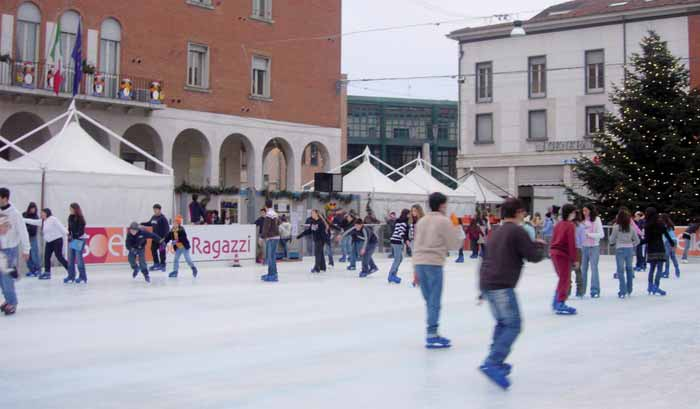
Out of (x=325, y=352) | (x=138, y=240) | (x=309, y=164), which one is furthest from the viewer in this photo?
(x=309, y=164)

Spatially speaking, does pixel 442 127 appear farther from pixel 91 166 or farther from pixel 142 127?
pixel 91 166

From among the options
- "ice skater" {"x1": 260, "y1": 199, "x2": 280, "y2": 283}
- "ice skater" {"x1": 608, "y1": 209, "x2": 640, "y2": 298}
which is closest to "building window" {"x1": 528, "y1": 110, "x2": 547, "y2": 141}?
"ice skater" {"x1": 260, "y1": 199, "x2": 280, "y2": 283}

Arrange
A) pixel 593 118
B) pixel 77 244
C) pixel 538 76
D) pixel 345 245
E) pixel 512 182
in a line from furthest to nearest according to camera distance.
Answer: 1. pixel 512 182
2. pixel 538 76
3. pixel 593 118
4. pixel 345 245
5. pixel 77 244

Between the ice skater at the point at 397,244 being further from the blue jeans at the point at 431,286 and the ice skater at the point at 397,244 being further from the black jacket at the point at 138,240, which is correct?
the blue jeans at the point at 431,286

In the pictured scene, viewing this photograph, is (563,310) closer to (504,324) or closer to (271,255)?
(504,324)

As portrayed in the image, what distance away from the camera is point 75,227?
61.8 ft

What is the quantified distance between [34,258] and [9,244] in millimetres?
9397

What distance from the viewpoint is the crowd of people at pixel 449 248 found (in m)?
7.83

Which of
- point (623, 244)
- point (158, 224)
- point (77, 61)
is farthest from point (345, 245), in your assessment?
point (623, 244)

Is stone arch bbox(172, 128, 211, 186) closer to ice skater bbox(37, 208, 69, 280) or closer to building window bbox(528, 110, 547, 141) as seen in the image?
ice skater bbox(37, 208, 69, 280)

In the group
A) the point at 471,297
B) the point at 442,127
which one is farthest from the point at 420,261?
the point at 442,127

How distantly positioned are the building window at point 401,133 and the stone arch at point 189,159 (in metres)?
51.8

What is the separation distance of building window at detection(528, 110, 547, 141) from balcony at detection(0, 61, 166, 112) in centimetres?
2621

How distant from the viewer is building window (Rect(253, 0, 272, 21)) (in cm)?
3769
